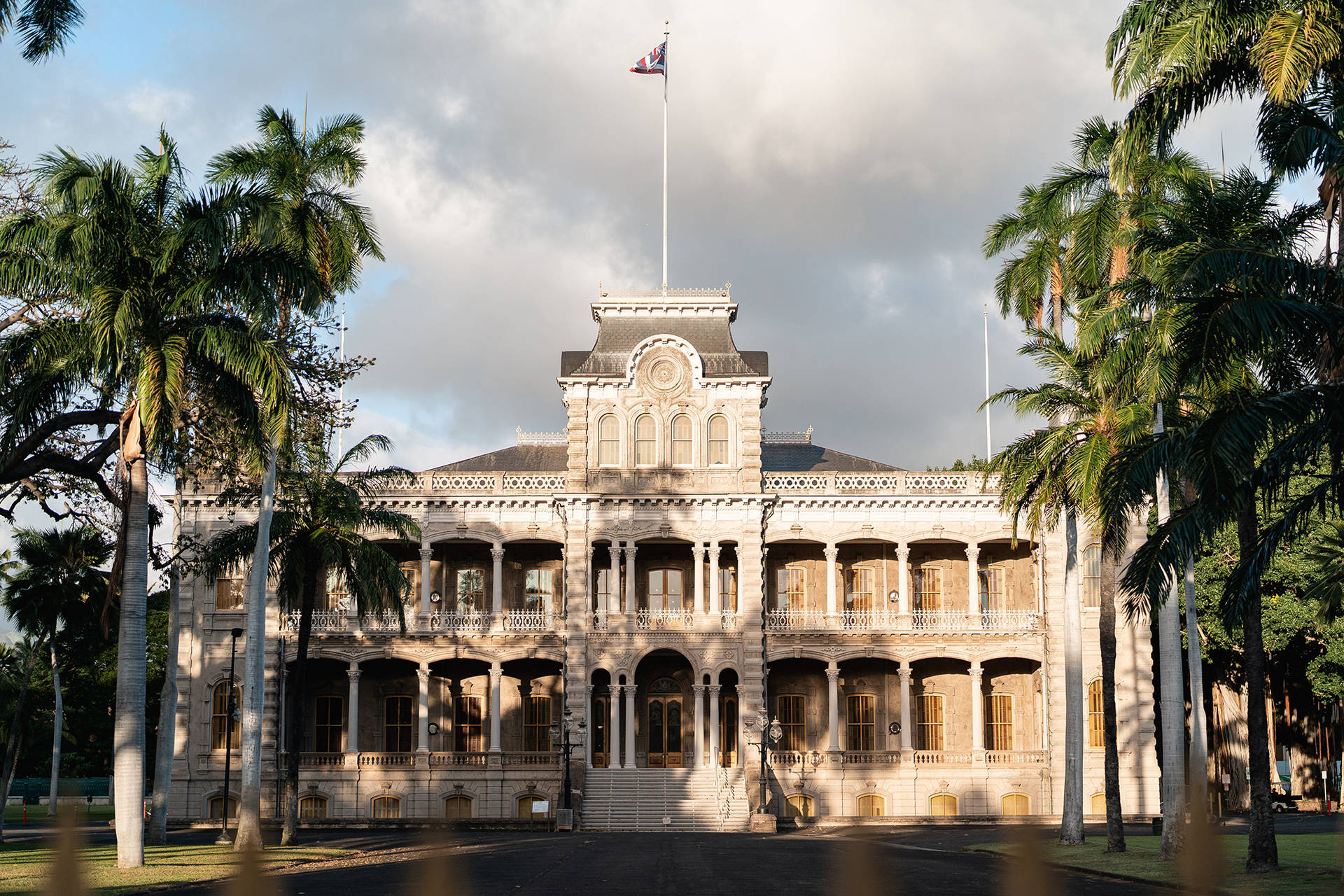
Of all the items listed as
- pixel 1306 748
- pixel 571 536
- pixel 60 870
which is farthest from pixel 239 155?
pixel 1306 748

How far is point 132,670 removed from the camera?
23422 millimetres

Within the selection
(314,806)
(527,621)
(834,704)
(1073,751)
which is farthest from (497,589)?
(1073,751)

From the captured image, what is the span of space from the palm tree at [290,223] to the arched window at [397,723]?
1666cm

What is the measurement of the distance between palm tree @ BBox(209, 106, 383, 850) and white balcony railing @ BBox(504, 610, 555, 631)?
51.9 feet

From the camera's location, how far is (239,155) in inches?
1216

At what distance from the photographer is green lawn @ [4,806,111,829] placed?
52278 mm

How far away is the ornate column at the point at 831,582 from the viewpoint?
46.1 m

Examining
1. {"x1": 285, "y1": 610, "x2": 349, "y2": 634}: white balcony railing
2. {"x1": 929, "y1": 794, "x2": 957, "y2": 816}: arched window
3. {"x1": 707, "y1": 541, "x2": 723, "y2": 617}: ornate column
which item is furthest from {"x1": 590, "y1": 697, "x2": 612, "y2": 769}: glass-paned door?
{"x1": 929, "y1": 794, "x2": 957, "y2": 816}: arched window

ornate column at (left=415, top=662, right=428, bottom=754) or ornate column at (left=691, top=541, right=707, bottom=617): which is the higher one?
ornate column at (left=691, top=541, right=707, bottom=617)

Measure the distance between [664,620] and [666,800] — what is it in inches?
239

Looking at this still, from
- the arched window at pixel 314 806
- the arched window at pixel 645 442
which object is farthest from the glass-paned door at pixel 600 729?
the arched window at pixel 314 806

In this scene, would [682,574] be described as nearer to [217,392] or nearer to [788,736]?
[788,736]

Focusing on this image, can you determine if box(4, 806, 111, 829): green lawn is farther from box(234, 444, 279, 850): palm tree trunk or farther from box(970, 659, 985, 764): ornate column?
box(970, 659, 985, 764): ornate column

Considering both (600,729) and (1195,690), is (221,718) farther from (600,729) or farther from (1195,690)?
(1195,690)
